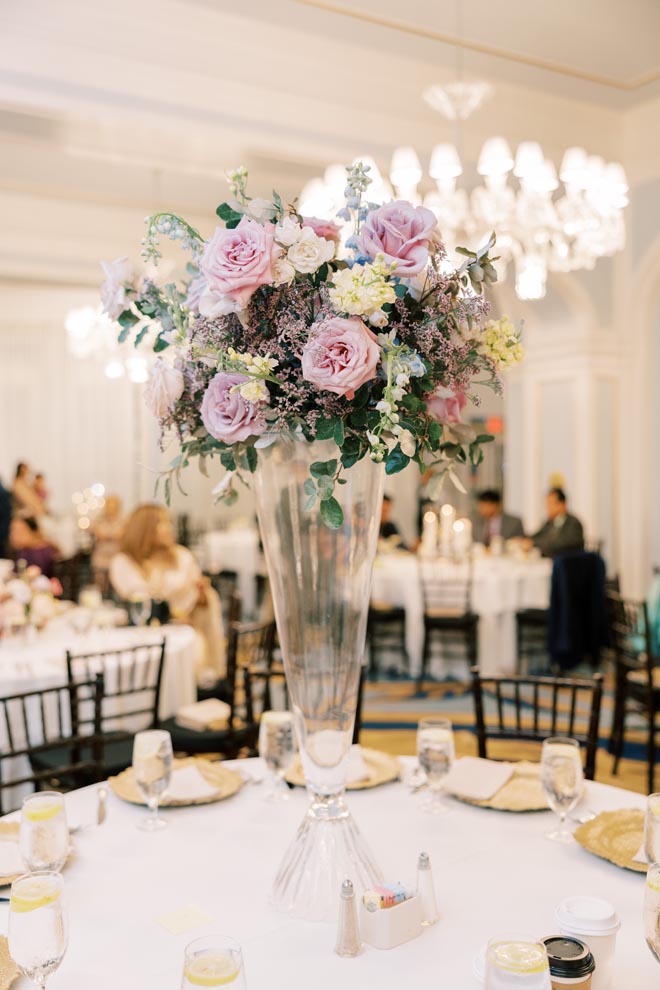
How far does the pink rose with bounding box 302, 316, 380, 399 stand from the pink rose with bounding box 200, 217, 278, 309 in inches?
5.3

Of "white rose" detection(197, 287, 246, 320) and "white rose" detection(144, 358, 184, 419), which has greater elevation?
"white rose" detection(197, 287, 246, 320)

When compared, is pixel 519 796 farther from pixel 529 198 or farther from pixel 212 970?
pixel 529 198

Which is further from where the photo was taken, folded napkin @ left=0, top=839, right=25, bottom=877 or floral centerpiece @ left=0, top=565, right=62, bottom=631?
floral centerpiece @ left=0, top=565, right=62, bottom=631

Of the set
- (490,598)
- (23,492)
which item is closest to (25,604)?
(490,598)

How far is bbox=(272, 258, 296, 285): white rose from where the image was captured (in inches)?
61.4

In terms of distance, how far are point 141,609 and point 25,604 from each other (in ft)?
1.89

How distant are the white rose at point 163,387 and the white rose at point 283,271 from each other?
27cm

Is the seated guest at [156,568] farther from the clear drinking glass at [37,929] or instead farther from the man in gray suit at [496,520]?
the clear drinking glass at [37,929]

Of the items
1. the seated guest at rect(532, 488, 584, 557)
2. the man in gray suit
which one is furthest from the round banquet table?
the man in gray suit

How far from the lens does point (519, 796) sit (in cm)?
218

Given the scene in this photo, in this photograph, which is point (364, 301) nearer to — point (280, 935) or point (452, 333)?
point (452, 333)

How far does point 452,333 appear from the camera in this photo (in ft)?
5.46

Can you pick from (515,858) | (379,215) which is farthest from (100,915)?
(379,215)

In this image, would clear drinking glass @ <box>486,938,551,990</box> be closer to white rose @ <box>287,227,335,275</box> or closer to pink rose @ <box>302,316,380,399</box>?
pink rose @ <box>302,316,380,399</box>
